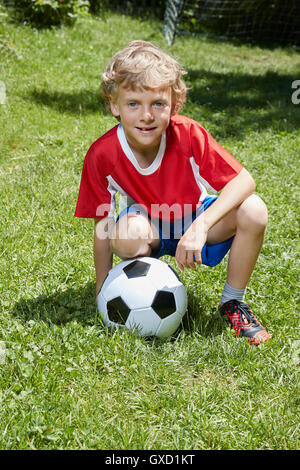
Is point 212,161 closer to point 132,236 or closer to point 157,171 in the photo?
point 157,171

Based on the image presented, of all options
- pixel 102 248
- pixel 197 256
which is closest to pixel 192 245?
pixel 197 256

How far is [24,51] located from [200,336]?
565 centimetres

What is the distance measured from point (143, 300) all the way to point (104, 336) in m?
0.26

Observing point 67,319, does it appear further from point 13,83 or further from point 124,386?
point 13,83

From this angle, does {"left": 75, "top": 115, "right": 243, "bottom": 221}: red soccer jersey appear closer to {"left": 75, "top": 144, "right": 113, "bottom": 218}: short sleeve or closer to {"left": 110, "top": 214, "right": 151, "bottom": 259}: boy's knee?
{"left": 75, "top": 144, "right": 113, "bottom": 218}: short sleeve

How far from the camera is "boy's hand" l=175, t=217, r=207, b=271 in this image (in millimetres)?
2363

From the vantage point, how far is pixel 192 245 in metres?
2.37

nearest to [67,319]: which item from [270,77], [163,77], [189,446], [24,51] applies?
[189,446]

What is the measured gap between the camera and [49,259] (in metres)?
3.15

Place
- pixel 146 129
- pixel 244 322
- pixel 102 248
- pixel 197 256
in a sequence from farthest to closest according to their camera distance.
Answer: pixel 102 248, pixel 244 322, pixel 146 129, pixel 197 256

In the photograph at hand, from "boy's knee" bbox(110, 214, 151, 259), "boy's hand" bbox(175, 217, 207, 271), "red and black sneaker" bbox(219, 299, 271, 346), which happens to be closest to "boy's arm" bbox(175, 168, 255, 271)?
"boy's hand" bbox(175, 217, 207, 271)

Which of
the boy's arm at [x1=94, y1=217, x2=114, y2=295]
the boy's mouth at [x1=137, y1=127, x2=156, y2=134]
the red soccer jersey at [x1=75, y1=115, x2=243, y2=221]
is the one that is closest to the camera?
the boy's mouth at [x1=137, y1=127, x2=156, y2=134]

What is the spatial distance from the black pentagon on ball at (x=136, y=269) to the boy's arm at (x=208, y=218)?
7.2 inches

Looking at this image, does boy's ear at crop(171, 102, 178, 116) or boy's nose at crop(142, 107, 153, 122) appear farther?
boy's ear at crop(171, 102, 178, 116)
